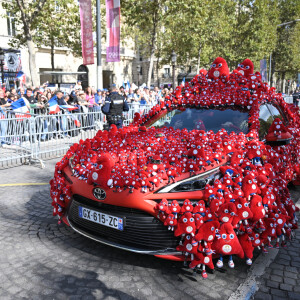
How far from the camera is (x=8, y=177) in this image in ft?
23.9

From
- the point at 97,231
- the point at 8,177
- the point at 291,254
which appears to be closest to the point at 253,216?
the point at 291,254

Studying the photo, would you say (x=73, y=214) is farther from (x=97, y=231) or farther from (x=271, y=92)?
(x=271, y=92)

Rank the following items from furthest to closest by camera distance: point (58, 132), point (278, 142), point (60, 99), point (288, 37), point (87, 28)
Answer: point (288, 37), point (87, 28), point (60, 99), point (58, 132), point (278, 142)

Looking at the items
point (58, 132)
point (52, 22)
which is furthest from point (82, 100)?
point (52, 22)

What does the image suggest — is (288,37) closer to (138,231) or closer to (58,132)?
(58,132)

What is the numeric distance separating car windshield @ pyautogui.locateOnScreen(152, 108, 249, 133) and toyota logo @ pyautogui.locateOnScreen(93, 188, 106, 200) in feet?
5.24

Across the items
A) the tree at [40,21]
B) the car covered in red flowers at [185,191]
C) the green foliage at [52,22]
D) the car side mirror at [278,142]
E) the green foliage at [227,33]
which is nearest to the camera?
the car covered in red flowers at [185,191]

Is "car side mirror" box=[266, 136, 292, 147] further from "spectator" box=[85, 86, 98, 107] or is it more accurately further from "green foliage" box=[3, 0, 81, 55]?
"green foliage" box=[3, 0, 81, 55]

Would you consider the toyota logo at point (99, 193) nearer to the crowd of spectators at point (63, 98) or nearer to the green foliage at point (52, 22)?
the crowd of spectators at point (63, 98)

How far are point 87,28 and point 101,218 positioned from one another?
38.6ft

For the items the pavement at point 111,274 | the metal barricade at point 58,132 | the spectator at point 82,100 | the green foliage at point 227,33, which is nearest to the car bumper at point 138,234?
the pavement at point 111,274

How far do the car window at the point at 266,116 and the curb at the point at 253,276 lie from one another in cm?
136

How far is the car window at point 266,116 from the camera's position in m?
4.20

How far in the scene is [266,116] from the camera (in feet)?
15.1
